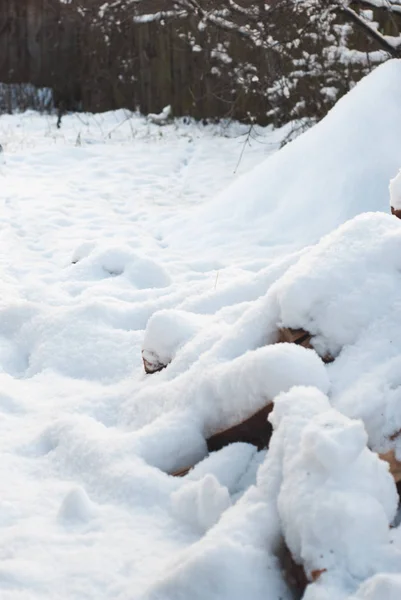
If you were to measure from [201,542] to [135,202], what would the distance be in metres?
4.10

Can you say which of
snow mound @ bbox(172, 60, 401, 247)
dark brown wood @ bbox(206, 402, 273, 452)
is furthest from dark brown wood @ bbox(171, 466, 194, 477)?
snow mound @ bbox(172, 60, 401, 247)

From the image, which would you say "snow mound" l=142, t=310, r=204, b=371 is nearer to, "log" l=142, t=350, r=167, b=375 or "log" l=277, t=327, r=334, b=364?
"log" l=142, t=350, r=167, b=375

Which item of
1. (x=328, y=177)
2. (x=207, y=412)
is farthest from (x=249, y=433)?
(x=328, y=177)

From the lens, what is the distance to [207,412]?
1892 mm

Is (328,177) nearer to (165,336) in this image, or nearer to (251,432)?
(165,336)

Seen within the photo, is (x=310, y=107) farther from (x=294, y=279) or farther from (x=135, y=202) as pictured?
(x=294, y=279)

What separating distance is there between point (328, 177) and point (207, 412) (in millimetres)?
2407

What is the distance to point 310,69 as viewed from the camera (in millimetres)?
6426

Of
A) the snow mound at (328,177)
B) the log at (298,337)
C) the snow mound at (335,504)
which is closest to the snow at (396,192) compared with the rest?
the log at (298,337)

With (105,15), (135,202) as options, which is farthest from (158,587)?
(105,15)

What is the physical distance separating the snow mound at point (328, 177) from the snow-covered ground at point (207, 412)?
19 mm

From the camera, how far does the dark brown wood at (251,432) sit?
173 cm

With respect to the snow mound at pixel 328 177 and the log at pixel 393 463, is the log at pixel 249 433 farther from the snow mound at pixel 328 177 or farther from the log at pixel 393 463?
the snow mound at pixel 328 177

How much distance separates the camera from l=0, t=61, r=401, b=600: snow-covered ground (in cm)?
131
